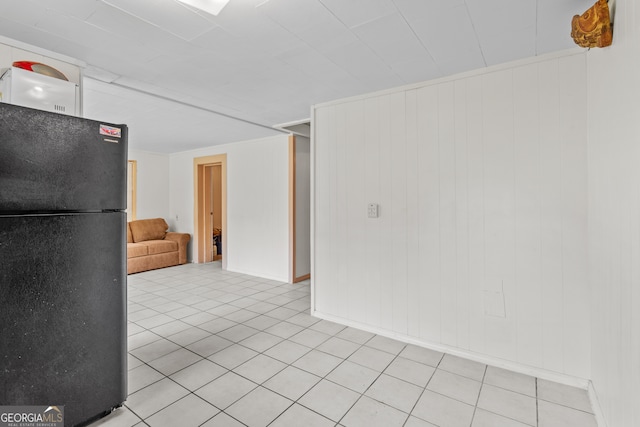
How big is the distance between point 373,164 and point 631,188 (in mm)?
1938

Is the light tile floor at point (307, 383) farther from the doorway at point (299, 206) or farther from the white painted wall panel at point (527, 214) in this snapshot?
the doorway at point (299, 206)

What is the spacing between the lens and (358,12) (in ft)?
5.71

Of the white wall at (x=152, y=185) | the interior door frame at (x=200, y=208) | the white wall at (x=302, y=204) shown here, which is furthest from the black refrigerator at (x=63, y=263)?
the white wall at (x=152, y=185)

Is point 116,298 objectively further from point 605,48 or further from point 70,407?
point 605,48

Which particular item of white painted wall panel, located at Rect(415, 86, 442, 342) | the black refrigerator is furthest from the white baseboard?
the black refrigerator

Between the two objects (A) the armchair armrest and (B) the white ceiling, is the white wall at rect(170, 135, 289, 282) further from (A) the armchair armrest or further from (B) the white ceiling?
(B) the white ceiling

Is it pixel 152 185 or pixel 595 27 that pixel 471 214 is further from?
pixel 152 185

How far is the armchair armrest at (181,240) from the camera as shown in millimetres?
6211

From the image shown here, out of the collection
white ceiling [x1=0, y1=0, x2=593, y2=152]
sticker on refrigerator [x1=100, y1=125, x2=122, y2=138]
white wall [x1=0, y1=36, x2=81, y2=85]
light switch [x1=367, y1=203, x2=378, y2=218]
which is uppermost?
white ceiling [x1=0, y1=0, x2=593, y2=152]

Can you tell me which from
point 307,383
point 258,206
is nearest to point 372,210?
point 307,383

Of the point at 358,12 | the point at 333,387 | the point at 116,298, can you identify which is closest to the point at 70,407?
the point at 116,298

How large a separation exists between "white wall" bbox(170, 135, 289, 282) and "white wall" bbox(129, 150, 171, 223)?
3.86 feet

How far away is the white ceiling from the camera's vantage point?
5.58ft

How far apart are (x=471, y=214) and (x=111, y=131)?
8.49ft
